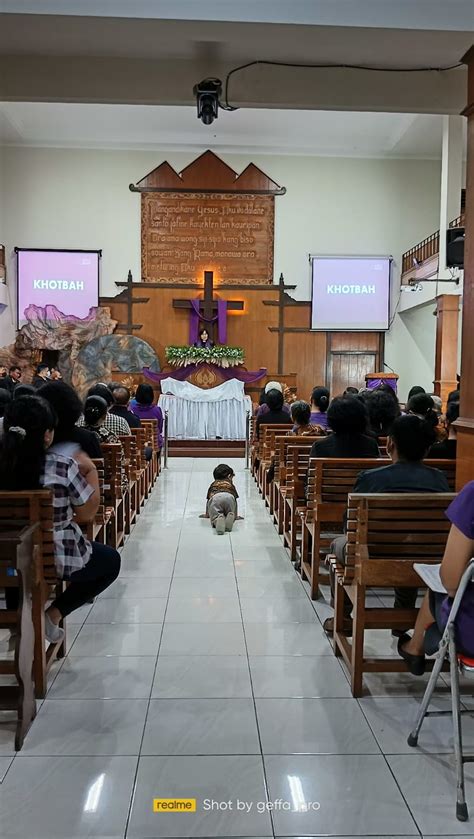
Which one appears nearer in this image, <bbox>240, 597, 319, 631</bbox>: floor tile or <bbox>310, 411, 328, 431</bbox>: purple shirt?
<bbox>240, 597, 319, 631</bbox>: floor tile

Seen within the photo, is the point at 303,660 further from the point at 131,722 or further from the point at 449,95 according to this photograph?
the point at 449,95

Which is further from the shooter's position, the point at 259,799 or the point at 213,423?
the point at 213,423

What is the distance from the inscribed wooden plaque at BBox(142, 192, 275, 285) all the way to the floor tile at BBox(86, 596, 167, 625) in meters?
10.6

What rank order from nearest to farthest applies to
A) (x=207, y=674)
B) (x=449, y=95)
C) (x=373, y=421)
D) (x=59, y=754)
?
(x=59, y=754) < (x=207, y=674) < (x=449, y=95) < (x=373, y=421)

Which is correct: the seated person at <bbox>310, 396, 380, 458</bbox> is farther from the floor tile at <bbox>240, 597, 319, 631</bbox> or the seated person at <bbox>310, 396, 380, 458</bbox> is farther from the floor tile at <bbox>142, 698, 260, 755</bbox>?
the floor tile at <bbox>142, 698, 260, 755</bbox>

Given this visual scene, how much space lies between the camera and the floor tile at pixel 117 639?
274 cm

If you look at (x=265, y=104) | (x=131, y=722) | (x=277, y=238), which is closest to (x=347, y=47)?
(x=265, y=104)

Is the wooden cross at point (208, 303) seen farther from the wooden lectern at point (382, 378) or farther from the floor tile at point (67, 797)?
the floor tile at point (67, 797)

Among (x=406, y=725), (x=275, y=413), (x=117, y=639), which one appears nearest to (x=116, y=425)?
(x=275, y=413)

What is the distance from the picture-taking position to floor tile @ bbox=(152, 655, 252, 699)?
7.84 ft

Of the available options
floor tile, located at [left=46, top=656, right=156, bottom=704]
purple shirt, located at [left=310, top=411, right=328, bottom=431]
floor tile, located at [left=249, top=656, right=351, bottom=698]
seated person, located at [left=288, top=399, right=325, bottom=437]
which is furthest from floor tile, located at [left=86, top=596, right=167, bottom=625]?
purple shirt, located at [left=310, top=411, right=328, bottom=431]

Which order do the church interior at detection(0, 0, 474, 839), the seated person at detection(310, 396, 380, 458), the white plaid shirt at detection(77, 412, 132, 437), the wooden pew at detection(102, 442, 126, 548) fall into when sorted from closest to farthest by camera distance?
1. the church interior at detection(0, 0, 474, 839)
2. the seated person at detection(310, 396, 380, 458)
3. the wooden pew at detection(102, 442, 126, 548)
4. the white plaid shirt at detection(77, 412, 132, 437)

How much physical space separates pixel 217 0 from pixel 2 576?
2928 mm

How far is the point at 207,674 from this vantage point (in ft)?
8.35
